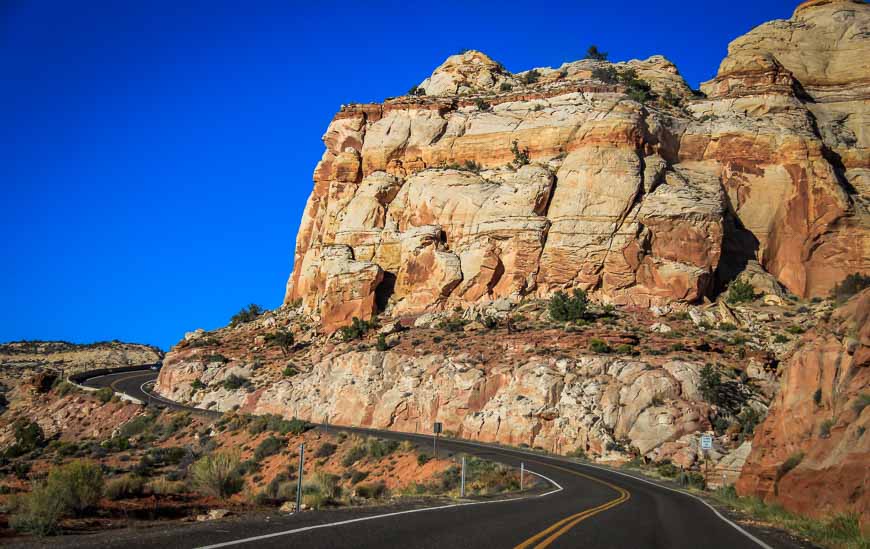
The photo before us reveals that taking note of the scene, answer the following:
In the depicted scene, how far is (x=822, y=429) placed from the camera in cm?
1584

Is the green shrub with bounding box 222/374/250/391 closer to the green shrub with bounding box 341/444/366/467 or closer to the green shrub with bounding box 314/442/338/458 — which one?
the green shrub with bounding box 314/442/338/458

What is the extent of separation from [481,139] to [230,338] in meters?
33.4

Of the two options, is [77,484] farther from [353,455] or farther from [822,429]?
[353,455]

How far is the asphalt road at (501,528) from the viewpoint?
30.8 ft

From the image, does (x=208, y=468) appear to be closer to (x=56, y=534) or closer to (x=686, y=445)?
(x=56, y=534)

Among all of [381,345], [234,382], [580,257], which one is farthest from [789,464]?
[234,382]

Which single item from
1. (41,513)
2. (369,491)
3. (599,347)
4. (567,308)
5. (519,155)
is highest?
(519,155)

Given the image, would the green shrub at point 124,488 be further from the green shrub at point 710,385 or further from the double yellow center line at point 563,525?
the green shrub at point 710,385

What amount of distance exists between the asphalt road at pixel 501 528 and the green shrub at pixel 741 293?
3702 cm

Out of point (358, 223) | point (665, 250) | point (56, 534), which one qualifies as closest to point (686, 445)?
A: point (665, 250)

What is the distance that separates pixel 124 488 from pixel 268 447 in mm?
21075

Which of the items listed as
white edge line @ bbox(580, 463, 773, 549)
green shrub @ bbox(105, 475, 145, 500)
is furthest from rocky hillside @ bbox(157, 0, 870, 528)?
green shrub @ bbox(105, 475, 145, 500)

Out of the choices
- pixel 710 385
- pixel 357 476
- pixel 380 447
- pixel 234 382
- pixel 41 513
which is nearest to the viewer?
pixel 41 513

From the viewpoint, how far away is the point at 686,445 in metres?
34.5
